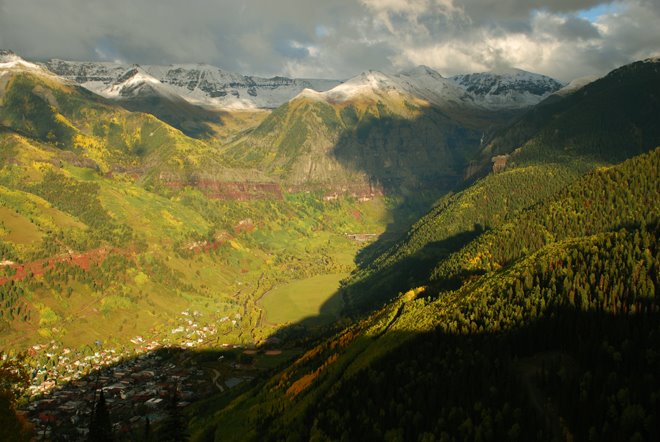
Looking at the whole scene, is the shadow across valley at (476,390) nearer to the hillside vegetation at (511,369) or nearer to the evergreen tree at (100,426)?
the hillside vegetation at (511,369)

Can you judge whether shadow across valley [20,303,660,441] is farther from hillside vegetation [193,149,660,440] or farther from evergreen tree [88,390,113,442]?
evergreen tree [88,390,113,442]

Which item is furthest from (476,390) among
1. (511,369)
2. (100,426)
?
(100,426)

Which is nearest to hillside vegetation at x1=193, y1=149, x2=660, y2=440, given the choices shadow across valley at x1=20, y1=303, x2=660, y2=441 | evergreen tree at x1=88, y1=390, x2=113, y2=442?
shadow across valley at x1=20, y1=303, x2=660, y2=441

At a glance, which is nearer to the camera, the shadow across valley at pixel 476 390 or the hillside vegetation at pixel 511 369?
the shadow across valley at pixel 476 390

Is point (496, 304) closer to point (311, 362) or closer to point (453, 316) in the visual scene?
point (453, 316)

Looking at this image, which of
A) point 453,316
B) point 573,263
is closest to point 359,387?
point 453,316

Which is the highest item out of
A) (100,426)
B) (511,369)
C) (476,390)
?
(100,426)

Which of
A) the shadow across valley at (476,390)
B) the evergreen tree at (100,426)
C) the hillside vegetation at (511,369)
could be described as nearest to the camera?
the shadow across valley at (476,390)

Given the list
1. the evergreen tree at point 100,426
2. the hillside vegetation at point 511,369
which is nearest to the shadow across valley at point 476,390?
the hillside vegetation at point 511,369

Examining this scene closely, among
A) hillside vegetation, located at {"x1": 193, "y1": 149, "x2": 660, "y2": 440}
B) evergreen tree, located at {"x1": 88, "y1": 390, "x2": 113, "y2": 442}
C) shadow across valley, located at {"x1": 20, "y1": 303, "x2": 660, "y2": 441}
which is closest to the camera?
shadow across valley, located at {"x1": 20, "y1": 303, "x2": 660, "y2": 441}

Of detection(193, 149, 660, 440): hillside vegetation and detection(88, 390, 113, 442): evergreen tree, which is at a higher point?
detection(88, 390, 113, 442): evergreen tree

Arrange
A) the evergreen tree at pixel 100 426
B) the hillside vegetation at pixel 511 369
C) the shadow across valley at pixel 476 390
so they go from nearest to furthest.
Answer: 1. the shadow across valley at pixel 476 390
2. the hillside vegetation at pixel 511 369
3. the evergreen tree at pixel 100 426

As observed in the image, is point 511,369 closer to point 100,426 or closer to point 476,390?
point 476,390
